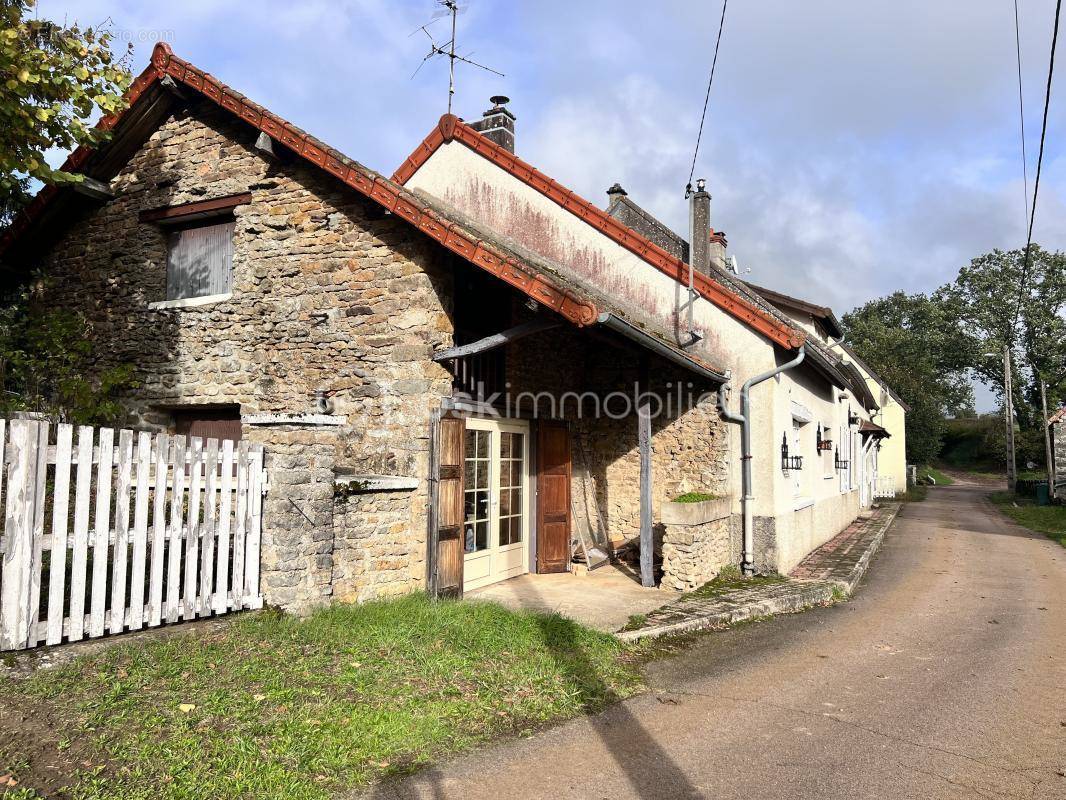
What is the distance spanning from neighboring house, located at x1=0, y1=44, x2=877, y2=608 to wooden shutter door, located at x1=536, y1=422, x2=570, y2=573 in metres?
0.03

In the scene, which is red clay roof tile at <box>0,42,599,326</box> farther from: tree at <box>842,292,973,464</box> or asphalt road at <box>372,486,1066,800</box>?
tree at <box>842,292,973,464</box>

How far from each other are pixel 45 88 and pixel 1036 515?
23.6m

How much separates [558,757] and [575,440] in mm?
6365

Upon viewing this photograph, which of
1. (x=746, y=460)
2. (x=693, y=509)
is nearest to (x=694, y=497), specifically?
(x=693, y=509)

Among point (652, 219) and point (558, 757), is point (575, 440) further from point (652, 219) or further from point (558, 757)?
point (558, 757)

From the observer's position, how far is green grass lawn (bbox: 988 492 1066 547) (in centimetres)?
1616

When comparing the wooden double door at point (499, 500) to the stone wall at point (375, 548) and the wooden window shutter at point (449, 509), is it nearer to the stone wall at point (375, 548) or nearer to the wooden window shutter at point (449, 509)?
the wooden window shutter at point (449, 509)

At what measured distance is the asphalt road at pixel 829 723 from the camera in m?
3.53

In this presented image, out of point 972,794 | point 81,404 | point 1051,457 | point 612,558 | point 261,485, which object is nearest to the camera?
point 972,794

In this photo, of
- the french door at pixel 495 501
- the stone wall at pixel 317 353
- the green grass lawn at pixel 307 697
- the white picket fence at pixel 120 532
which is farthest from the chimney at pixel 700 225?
the white picket fence at pixel 120 532

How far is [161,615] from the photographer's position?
4.90 m

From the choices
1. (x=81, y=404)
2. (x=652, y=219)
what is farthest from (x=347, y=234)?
(x=652, y=219)

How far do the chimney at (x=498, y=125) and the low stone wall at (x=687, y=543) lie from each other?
5.95m

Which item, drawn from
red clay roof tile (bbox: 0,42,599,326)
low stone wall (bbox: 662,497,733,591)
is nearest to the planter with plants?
low stone wall (bbox: 662,497,733,591)
